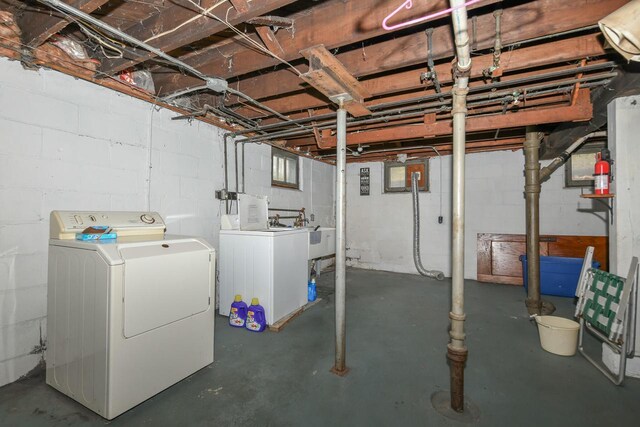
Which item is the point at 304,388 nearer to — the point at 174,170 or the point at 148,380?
the point at 148,380

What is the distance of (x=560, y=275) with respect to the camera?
147 inches

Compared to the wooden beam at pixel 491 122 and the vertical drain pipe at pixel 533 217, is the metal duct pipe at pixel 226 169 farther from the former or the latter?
the vertical drain pipe at pixel 533 217

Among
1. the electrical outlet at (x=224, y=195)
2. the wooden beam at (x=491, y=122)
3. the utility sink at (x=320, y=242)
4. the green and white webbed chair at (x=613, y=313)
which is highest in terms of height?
the wooden beam at (x=491, y=122)

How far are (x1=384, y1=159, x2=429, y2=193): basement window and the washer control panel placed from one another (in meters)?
4.16

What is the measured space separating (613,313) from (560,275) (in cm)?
208

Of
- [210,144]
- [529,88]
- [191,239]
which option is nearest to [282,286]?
[191,239]

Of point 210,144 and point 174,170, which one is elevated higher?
point 210,144

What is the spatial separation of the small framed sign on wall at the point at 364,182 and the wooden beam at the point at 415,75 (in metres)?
3.04

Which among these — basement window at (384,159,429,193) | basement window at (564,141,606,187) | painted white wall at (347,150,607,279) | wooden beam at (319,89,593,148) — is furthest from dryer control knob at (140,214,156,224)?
basement window at (564,141,606,187)

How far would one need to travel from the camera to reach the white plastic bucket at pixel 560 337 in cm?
224

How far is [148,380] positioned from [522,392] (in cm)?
236

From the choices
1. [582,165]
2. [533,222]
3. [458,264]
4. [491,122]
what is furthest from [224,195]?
[582,165]

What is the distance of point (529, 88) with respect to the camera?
84.9 inches

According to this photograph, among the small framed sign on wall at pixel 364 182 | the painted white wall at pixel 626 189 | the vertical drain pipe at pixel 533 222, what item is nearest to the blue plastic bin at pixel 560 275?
the vertical drain pipe at pixel 533 222
